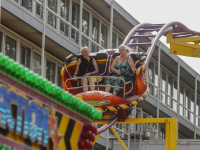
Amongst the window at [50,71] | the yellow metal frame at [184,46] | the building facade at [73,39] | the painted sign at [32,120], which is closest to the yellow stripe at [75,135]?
the painted sign at [32,120]

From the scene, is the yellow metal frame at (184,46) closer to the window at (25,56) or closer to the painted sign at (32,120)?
the window at (25,56)

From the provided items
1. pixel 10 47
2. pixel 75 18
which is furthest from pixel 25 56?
pixel 75 18

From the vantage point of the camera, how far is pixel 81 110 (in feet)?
21.6

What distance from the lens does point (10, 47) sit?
2209 centimetres

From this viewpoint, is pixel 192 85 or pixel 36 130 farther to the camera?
pixel 192 85

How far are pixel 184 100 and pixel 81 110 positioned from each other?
3598 centimetres

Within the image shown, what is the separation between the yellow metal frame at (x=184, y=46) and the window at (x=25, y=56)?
4938mm

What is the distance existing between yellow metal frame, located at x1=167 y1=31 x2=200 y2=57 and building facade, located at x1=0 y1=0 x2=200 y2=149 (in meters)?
4.01

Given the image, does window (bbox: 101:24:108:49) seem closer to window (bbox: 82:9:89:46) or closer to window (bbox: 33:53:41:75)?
window (bbox: 82:9:89:46)

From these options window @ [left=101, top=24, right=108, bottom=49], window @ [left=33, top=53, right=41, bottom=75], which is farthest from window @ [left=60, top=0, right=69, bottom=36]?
window @ [left=101, top=24, right=108, bottom=49]

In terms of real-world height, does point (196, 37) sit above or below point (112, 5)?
below

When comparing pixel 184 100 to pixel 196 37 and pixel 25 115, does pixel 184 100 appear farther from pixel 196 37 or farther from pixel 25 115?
pixel 25 115

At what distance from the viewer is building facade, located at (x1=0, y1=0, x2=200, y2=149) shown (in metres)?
21.8

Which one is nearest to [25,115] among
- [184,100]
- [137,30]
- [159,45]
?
[137,30]
